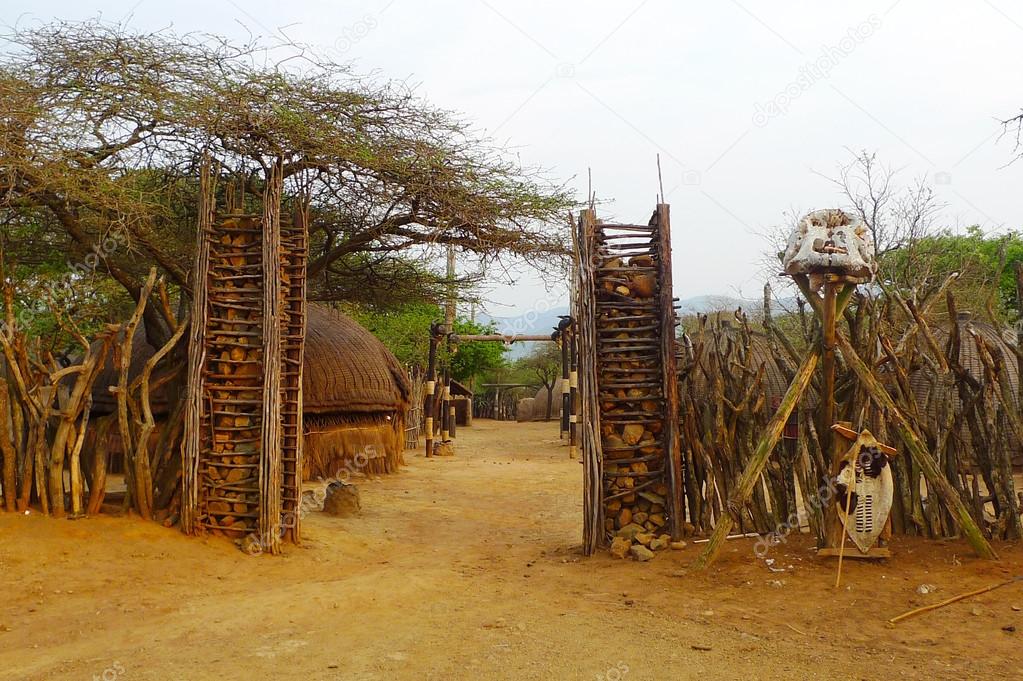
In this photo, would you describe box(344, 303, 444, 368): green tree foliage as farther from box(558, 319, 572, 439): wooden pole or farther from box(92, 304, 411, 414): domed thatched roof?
box(92, 304, 411, 414): domed thatched roof

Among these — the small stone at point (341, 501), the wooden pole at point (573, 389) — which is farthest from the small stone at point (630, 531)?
the wooden pole at point (573, 389)

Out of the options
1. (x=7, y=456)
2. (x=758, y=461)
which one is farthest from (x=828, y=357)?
(x=7, y=456)

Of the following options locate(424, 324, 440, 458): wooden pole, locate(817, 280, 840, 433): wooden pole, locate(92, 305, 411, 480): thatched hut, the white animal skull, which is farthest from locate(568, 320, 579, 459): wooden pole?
the white animal skull

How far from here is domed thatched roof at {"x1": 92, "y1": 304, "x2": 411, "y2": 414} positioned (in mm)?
12492

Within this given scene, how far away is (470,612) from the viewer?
17.8 ft

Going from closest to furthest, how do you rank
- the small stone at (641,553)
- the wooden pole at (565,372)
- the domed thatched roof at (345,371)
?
the small stone at (641,553), the domed thatched roof at (345,371), the wooden pole at (565,372)

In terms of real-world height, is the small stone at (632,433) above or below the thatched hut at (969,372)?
below

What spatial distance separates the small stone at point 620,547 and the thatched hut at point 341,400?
6.51m

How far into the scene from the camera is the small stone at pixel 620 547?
6918 millimetres

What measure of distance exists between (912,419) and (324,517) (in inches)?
250

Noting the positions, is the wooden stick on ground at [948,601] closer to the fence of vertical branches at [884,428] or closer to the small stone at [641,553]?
the fence of vertical branches at [884,428]

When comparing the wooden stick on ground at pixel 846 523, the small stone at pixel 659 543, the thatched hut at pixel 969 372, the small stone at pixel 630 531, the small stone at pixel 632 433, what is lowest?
the small stone at pixel 659 543

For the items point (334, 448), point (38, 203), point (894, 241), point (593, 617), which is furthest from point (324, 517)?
point (894, 241)

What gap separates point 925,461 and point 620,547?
2480 millimetres
